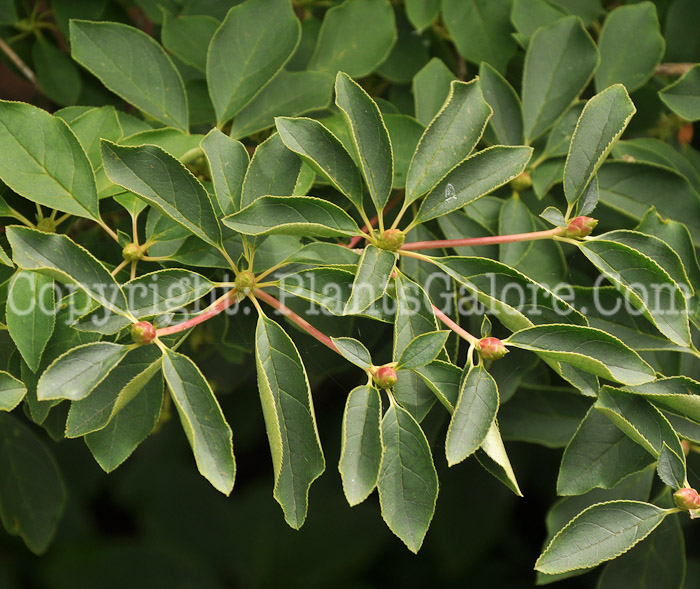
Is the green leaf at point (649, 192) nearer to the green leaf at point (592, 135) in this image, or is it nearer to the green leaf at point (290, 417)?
the green leaf at point (592, 135)

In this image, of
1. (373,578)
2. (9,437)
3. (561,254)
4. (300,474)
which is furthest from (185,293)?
(373,578)

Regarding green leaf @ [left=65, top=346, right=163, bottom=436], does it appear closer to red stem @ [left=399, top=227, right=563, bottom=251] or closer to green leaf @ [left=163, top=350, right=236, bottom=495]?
green leaf @ [left=163, top=350, right=236, bottom=495]

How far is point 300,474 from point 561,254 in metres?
0.41

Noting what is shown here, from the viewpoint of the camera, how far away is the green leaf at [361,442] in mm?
584

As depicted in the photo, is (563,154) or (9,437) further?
(9,437)

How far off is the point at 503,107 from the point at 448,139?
0.74ft

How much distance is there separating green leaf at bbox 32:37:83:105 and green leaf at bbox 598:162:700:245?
719mm


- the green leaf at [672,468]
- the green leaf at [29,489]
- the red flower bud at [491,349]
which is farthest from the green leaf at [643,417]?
the green leaf at [29,489]

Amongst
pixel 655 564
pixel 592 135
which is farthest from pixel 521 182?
pixel 655 564

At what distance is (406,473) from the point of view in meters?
0.61

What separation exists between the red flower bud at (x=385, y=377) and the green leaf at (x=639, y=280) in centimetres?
21

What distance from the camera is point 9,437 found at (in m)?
0.99

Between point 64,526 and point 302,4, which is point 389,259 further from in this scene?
point 64,526

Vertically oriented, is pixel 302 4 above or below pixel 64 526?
above
